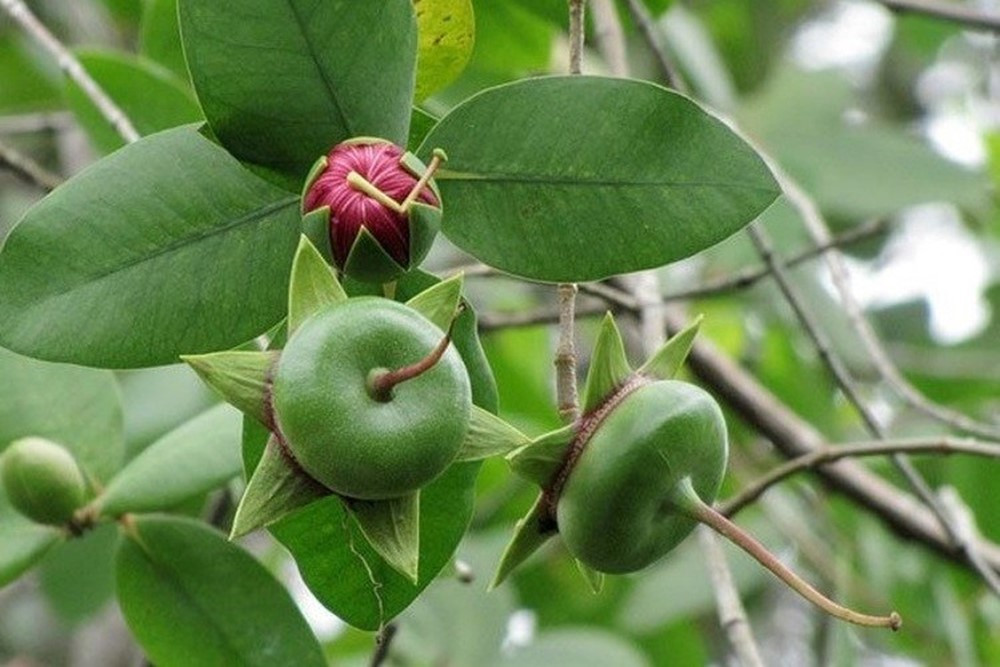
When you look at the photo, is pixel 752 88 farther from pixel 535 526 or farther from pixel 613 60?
pixel 535 526

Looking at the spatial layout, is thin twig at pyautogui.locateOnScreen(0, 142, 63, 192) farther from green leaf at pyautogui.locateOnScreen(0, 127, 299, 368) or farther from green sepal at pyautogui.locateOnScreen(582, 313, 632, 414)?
green sepal at pyautogui.locateOnScreen(582, 313, 632, 414)

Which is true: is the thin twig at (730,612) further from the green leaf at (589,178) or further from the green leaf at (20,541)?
the green leaf at (20,541)

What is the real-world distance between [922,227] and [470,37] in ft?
7.82

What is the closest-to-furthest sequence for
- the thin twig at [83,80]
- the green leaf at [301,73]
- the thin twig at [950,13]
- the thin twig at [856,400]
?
the green leaf at [301,73] → the thin twig at [83,80] → the thin twig at [856,400] → the thin twig at [950,13]

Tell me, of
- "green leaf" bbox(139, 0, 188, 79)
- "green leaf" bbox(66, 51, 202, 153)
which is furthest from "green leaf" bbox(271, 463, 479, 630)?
"green leaf" bbox(139, 0, 188, 79)

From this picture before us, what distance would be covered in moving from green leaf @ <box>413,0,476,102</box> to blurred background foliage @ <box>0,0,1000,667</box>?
29cm

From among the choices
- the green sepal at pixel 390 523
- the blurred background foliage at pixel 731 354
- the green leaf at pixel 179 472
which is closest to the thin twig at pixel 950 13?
the blurred background foliage at pixel 731 354

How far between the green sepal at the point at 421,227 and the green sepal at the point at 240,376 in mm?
83

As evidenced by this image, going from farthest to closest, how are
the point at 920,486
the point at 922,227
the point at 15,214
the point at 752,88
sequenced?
the point at 922,227 < the point at 752,88 < the point at 15,214 < the point at 920,486

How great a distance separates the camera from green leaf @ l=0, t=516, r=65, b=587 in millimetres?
1139

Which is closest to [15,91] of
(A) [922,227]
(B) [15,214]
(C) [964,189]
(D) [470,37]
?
(B) [15,214]

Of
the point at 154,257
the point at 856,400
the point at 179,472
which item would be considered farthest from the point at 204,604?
the point at 856,400

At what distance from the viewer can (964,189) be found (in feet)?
7.22

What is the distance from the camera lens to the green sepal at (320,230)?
2.60ft
